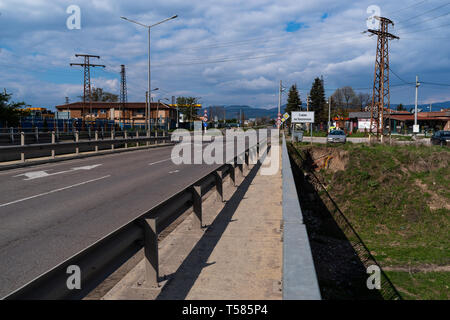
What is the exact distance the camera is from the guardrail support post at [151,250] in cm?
464

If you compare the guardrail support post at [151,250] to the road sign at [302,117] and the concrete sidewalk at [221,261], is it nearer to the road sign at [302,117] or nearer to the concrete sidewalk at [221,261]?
the concrete sidewalk at [221,261]

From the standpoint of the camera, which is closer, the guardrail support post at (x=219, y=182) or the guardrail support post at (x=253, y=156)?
the guardrail support post at (x=219, y=182)

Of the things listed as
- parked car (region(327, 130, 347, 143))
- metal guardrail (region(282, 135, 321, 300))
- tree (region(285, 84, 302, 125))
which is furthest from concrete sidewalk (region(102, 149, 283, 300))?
tree (region(285, 84, 302, 125))

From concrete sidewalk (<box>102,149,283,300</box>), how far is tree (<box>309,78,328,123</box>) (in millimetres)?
102021

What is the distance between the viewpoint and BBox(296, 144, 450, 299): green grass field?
42.4 feet

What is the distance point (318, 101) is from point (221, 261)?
350ft

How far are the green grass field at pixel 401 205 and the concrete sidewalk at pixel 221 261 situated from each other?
6.06 metres

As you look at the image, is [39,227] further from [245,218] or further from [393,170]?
[393,170]

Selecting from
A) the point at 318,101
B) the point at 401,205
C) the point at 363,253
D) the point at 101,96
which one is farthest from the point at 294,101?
the point at 363,253

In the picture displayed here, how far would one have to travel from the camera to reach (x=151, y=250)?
15.3 ft

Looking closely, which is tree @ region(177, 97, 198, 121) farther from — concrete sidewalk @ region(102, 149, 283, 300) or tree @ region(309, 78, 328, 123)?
concrete sidewalk @ region(102, 149, 283, 300)

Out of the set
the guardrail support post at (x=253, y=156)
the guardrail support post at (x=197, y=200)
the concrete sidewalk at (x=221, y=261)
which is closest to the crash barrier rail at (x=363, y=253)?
the concrete sidewalk at (x=221, y=261)

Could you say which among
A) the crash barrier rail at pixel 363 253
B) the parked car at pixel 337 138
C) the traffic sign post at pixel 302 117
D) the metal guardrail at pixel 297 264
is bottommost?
the crash barrier rail at pixel 363 253

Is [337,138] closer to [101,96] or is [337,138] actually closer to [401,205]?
[401,205]
